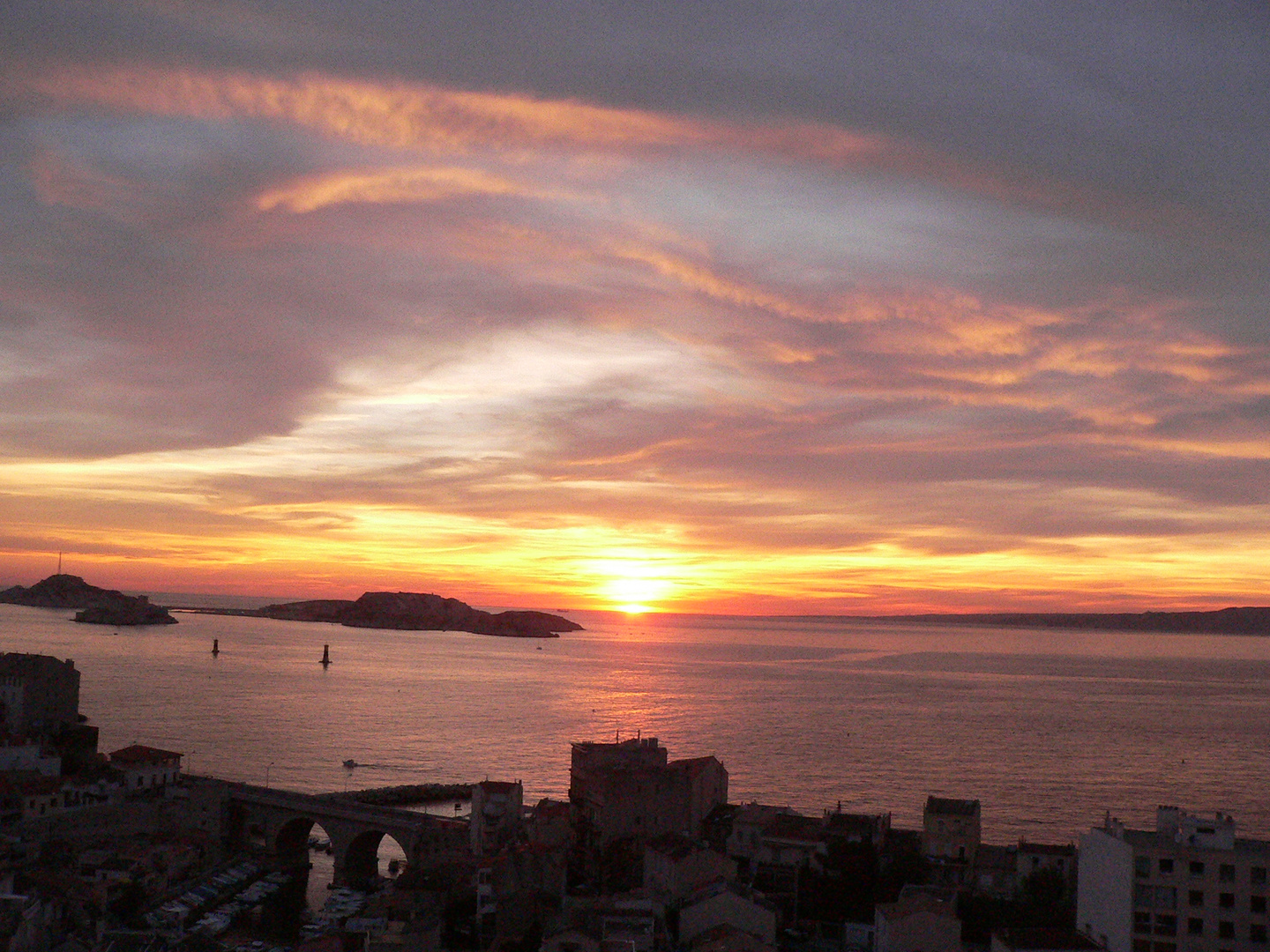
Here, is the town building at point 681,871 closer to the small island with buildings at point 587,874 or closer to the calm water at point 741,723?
the small island with buildings at point 587,874

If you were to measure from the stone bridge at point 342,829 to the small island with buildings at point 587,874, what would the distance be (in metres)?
0.08

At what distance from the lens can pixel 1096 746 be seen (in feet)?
229

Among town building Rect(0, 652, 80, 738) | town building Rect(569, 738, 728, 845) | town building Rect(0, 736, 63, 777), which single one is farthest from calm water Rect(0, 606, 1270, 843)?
town building Rect(0, 736, 63, 777)

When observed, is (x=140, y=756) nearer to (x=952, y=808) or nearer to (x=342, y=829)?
(x=342, y=829)

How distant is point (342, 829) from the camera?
3544 cm

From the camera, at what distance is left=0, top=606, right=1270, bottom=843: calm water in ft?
177

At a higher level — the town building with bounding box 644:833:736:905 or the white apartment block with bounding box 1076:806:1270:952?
the white apartment block with bounding box 1076:806:1270:952

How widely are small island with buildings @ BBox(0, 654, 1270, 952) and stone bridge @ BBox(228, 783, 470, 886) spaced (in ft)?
0.27

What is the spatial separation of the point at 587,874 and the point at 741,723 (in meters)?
47.2

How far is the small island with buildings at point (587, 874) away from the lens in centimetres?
2225

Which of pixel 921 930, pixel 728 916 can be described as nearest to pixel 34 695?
pixel 728 916

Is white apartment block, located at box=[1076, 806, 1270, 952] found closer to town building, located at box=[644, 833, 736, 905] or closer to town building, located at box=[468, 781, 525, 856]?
town building, located at box=[644, 833, 736, 905]

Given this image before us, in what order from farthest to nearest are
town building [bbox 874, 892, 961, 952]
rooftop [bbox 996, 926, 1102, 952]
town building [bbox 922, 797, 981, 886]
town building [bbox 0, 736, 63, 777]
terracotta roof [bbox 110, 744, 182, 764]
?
terracotta roof [bbox 110, 744, 182, 764] → town building [bbox 0, 736, 63, 777] → town building [bbox 922, 797, 981, 886] → town building [bbox 874, 892, 961, 952] → rooftop [bbox 996, 926, 1102, 952]

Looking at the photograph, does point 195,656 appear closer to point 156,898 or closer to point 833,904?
point 156,898
